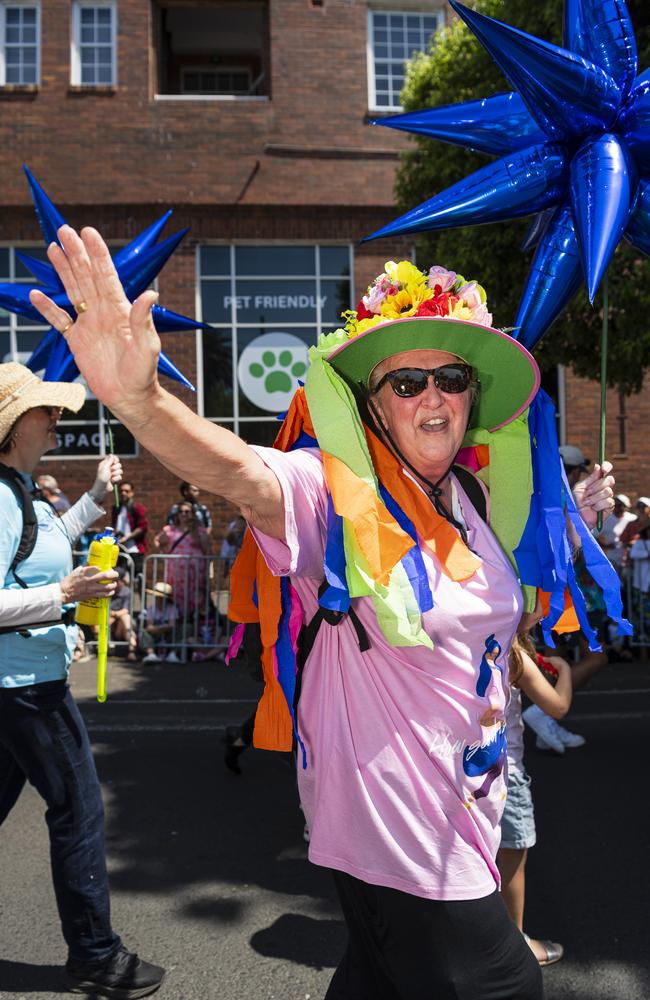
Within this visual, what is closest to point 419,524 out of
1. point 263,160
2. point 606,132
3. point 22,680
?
point 606,132

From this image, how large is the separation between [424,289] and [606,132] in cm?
85

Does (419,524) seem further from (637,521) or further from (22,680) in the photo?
(637,521)

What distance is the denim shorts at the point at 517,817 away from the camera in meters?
2.90

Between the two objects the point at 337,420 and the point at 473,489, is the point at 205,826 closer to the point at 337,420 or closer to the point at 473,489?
the point at 473,489

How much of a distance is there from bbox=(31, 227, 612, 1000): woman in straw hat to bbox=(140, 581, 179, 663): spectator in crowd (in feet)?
22.5

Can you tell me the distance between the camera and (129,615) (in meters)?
8.88

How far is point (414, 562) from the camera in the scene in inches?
71.9

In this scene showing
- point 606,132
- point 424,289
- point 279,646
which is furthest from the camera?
point 606,132

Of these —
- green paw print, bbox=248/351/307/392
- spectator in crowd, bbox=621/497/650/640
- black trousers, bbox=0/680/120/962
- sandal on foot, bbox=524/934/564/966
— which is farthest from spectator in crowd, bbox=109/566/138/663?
sandal on foot, bbox=524/934/564/966

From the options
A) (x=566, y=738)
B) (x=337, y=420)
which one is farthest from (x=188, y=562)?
(x=337, y=420)

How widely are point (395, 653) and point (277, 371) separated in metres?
12.2

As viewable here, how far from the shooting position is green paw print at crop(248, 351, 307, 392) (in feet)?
45.1

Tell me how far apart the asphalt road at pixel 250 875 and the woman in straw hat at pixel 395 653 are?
52.8 inches

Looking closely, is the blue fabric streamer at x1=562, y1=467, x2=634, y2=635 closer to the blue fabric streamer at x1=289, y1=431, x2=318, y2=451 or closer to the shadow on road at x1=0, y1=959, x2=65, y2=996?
the blue fabric streamer at x1=289, y1=431, x2=318, y2=451
